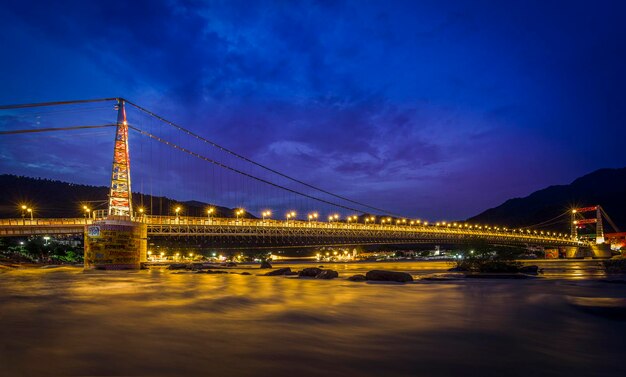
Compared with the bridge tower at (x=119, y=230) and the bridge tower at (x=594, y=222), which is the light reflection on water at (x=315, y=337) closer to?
the bridge tower at (x=119, y=230)

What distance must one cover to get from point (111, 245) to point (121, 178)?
7827mm

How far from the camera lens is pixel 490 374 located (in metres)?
6.35

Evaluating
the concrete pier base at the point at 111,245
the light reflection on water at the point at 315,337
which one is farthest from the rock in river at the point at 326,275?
the concrete pier base at the point at 111,245

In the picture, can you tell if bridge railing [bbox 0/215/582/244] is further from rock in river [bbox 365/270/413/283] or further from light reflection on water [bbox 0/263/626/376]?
light reflection on water [bbox 0/263/626/376]

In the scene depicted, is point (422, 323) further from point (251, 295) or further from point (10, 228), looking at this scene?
point (10, 228)

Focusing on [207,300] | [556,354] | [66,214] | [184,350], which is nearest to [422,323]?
[556,354]

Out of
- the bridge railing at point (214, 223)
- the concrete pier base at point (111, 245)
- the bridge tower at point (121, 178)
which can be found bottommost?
the concrete pier base at point (111, 245)

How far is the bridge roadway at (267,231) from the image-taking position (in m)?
56.7

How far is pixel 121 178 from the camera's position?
48938 mm

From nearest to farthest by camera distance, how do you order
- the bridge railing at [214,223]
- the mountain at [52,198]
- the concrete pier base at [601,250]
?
the bridge railing at [214,223] → the concrete pier base at [601,250] → the mountain at [52,198]

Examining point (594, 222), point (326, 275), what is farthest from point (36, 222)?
point (594, 222)

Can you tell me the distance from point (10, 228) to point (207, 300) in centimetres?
5291

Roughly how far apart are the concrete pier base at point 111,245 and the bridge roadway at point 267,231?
4618 mm

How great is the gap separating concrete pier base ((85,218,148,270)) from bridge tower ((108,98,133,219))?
1844 mm
